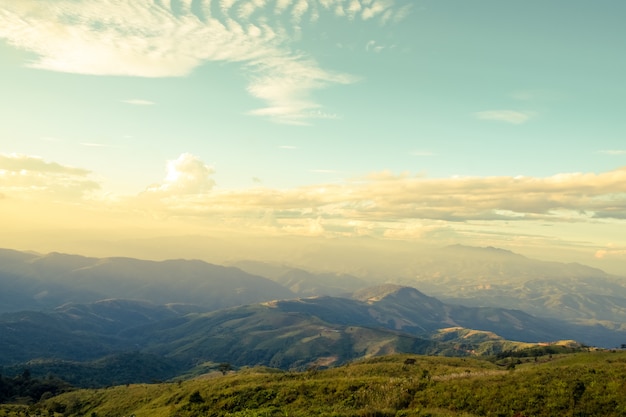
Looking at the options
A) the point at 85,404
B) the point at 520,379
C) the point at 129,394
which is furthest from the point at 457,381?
the point at 85,404

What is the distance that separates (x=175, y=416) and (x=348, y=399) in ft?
78.3

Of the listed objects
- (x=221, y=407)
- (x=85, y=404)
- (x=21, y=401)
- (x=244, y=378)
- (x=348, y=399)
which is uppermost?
(x=348, y=399)

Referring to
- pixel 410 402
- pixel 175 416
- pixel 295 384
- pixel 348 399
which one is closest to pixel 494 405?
pixel 410 402

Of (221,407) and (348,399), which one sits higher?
(348,399)

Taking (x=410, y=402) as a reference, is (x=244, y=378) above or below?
below

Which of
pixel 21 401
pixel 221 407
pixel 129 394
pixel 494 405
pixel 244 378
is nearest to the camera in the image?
pixel 494 405

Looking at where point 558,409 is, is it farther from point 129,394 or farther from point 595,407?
point 129,394

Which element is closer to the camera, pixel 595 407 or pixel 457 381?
pixel 595 407

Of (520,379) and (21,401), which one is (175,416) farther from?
(21,401)

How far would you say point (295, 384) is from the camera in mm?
53594

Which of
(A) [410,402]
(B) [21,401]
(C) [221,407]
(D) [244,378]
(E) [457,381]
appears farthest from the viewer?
(B) [21,401]

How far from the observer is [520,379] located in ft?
140

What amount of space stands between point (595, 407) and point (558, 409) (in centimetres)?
283

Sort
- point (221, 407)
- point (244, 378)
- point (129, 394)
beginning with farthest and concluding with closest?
point (129, 394) < point (244, 378) < point (221, 407)
